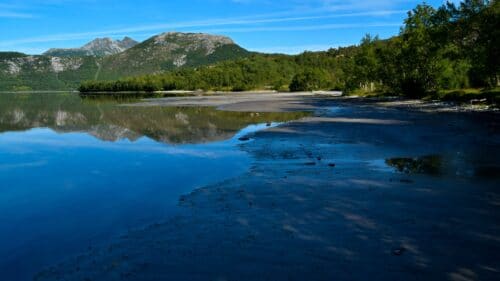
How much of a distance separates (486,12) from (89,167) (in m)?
50.4

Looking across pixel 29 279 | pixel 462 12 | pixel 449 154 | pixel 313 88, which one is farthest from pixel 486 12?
pixel 313 88

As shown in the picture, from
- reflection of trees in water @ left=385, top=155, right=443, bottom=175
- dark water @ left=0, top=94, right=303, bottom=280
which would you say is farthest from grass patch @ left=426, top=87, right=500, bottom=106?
dark water @ left=0, top=94, right=303, bottom=280

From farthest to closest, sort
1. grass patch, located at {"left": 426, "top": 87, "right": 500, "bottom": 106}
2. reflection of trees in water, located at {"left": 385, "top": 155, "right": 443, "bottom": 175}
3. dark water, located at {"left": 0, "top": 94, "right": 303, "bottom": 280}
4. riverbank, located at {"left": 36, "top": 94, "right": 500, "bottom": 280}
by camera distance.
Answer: grass patch, located at {"left": 426, "top": 87, "right": 500, "bottom": 106}
reflection of trees in water, located at {"left": 385, "top": 155, "right": 443, "bottom": 175}
dark water, located at {"left": 0, "top": 94, "right": 303, "bottom": 280}
riverbank, located at {"left": 36, "top": 94, "right": 500, "bottom": 280}

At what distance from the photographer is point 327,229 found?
10.1 m

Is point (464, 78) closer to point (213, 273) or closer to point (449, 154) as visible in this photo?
point (449, 154)

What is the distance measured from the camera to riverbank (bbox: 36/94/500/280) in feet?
25.8

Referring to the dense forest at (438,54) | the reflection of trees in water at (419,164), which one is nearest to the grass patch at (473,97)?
the dense forest at (438,54)

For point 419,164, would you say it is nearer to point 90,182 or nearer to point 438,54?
point 90,182

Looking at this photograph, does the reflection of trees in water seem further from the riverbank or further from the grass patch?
the grass patch

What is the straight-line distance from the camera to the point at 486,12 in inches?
2046

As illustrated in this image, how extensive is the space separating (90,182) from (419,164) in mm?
13372

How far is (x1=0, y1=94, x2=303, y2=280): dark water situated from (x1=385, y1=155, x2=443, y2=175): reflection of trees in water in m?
6.35

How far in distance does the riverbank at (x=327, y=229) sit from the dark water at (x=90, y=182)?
1.05m

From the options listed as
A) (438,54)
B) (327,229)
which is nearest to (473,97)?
(438,54)
